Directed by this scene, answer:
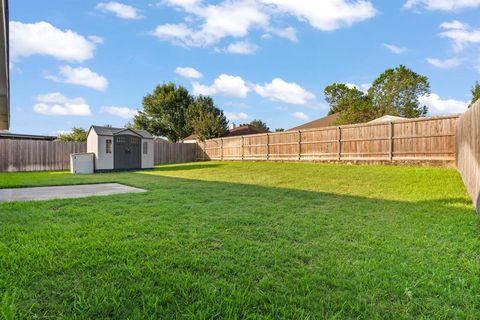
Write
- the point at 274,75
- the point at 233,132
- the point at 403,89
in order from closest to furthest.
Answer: the point at 274,75
the point at 403,89
the point at 233,132

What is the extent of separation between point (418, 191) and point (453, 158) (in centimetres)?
430

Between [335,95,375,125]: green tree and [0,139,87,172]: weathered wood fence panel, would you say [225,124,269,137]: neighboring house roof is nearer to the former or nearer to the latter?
[335,95,375,125]: green tree

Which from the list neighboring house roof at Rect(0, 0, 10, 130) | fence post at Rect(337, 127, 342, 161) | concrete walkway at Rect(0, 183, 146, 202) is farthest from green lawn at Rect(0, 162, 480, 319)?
fence post at Rect(337, 127, 342, 161)

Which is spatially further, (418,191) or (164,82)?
(164,82)

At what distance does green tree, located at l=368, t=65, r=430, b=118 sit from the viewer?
76.9 feet

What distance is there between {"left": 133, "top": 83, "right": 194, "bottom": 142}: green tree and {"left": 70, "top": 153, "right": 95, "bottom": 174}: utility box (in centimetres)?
1834

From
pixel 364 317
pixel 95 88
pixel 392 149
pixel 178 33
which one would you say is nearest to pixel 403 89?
pixel 392 149

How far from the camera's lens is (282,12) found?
10.8 m

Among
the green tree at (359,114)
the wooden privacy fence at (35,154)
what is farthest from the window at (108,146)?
the green tree at (359,114)

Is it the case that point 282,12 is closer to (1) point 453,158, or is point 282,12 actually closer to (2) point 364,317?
(1) point 453,158

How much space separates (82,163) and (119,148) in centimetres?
193

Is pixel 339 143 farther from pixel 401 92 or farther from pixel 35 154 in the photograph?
pixel 35 154

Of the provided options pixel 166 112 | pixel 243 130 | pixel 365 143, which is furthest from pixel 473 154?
pixel 166 112

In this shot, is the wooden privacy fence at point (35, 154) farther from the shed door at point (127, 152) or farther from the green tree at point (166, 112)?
the green tree at point (166, 112)
